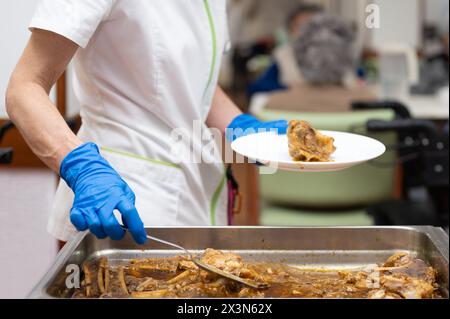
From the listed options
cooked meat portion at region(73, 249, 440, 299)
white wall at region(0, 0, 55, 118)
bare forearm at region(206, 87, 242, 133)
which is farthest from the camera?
bare forearm at region(206, 87, 242, 133)

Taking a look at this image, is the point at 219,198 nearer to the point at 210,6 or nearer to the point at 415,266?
the point at 210,6

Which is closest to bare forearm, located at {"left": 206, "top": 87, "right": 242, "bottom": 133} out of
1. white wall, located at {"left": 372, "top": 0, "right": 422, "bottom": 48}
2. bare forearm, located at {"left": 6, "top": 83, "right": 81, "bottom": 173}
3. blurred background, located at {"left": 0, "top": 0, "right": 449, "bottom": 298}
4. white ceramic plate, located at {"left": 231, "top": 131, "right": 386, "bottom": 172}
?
white ceramic plate, located at {"left": 231, "top": 131, "right": 386, "bottom": 172}

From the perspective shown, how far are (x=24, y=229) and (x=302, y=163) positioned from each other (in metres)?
0.56

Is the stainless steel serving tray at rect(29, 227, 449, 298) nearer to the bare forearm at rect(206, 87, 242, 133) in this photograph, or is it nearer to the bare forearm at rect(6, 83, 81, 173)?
the bare forearm at rect(6, 83, 81, 173)

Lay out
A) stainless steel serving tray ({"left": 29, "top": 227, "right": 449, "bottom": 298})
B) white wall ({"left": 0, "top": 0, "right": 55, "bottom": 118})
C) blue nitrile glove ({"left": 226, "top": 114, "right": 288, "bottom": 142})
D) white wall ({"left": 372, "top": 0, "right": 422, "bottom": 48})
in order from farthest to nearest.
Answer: white wall ({"left": 372, "top": 0, "right": 422, "bottom": 48}), blue nitrile glove ({"left": 226, "top": 114, "right": 288, "bottom": 142}), white wall ({"left": 0, "top": 0, "right": 55, "bottom": 118}), stainless steel serving tray ({"left": 29, "top": 227, "right": 449, "bottom": 298})

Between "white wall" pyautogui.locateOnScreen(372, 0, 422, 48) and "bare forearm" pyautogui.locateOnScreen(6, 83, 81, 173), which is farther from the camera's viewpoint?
"white wall" pyautogui.locateOnScreen(372, 0, 422, 48)

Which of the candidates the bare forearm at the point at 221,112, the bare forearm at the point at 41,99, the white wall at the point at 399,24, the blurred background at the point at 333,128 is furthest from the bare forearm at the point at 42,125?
the white wall at the point at 399,24

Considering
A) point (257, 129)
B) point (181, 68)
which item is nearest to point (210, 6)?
point (181, 68)

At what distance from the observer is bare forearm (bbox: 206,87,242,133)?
1.65 meters

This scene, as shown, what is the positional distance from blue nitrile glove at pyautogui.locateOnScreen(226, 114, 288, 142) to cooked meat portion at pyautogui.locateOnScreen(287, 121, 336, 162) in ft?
0.50

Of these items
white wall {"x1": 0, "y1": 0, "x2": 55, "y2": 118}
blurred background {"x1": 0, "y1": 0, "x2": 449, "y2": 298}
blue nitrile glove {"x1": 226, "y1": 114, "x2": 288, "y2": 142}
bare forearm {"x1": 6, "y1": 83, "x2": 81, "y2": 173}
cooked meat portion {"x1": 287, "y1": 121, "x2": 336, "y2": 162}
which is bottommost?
blurred background {"x1": 0, "y1": 0, "x2": 449, "y2": 298}

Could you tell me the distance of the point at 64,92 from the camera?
2.00m

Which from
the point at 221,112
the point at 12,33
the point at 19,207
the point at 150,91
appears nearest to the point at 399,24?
the point at 221,112

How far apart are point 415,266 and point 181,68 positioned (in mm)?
608
